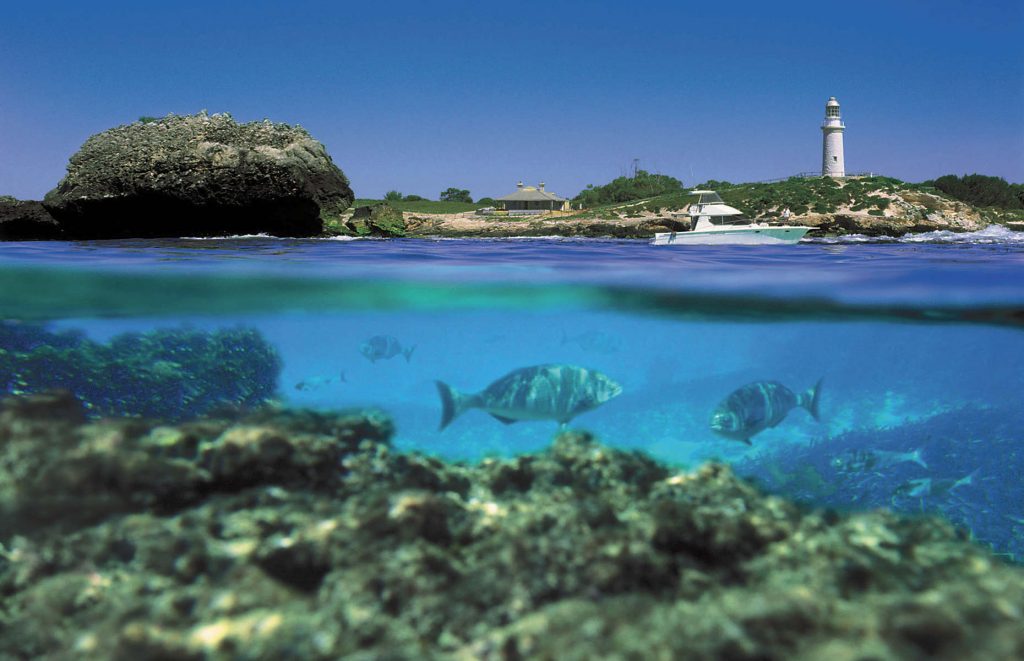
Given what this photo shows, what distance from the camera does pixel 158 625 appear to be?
10.6ft

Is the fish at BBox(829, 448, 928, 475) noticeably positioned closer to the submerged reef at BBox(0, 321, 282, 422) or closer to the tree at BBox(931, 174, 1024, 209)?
the submerged reef at BBox(0, 321, 282, 422)

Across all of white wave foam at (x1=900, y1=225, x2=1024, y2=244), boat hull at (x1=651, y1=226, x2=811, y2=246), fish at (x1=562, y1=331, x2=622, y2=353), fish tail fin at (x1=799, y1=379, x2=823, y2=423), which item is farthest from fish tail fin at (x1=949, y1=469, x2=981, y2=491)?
boat hull at (x1=651, y1=226, x2=811, y2=246)

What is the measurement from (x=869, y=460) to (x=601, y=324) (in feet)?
14.9

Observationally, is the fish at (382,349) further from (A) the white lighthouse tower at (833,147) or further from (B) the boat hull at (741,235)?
(A) the white lighthouse tower at (833,147)

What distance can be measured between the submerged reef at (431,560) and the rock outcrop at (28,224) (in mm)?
18580

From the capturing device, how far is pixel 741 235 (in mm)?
28016

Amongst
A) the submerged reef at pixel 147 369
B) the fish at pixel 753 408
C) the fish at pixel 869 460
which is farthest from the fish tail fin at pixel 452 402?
the fish at pixel 869 460

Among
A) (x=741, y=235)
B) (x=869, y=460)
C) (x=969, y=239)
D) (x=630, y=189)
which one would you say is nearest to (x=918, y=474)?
(x=869, y=460)

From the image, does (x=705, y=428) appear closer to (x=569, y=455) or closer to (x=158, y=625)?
(x=569, y=455)

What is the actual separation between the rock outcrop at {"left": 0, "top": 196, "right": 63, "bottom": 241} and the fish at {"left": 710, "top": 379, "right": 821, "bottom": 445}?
21.8m

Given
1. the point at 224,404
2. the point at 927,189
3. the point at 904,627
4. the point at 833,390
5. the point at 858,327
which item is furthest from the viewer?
the point at 927,189

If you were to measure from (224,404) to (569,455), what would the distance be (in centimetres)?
418

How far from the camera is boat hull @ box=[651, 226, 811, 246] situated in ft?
88.8

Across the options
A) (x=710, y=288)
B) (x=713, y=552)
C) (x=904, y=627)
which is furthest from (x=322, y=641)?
(x=710, y=288)
